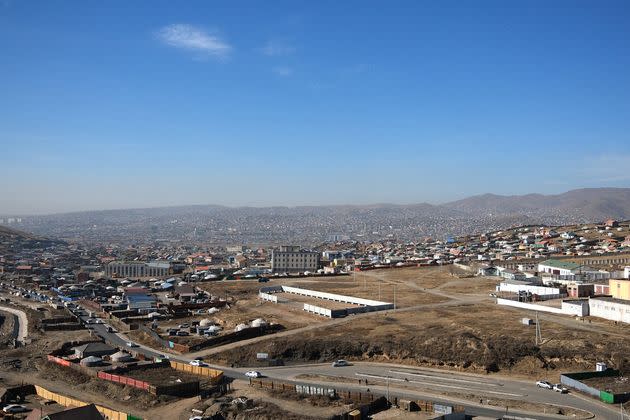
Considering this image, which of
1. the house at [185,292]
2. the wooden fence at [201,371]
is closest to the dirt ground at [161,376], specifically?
the wooden fence at [201,371]

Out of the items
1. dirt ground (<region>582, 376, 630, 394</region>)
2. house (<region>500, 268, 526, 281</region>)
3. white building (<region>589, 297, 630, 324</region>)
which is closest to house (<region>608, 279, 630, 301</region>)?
white building (<region>589, 297, 630, 324</region>)

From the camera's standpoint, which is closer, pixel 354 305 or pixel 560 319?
pixel 560 319

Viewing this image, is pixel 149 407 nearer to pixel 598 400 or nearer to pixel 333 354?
pixel 333 354

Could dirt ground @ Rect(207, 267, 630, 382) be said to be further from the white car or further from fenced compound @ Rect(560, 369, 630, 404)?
the white car

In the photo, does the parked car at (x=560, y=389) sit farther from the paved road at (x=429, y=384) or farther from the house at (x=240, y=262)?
the house at (x=240, y=262)

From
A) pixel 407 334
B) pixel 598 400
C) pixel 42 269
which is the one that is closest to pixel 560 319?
pixel 407 334

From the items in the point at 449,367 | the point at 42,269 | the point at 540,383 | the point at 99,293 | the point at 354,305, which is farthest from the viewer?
the point at 42,269
